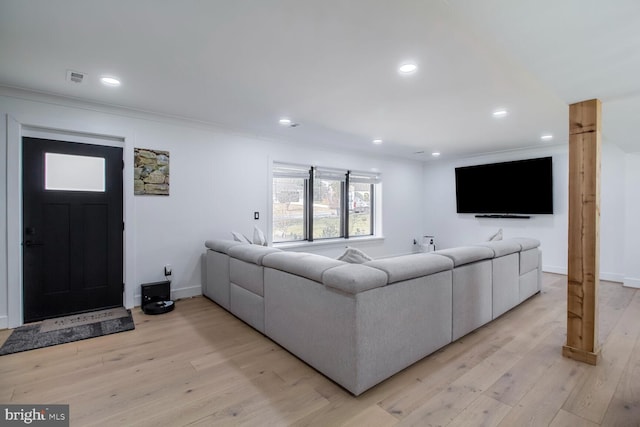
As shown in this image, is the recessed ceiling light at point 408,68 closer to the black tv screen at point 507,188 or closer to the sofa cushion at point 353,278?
the sofa cushion at point 353,278

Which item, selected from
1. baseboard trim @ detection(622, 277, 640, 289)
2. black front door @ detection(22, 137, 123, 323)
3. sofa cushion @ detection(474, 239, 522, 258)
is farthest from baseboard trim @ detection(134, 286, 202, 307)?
baseboard trim @ detection(622, 277, 640, 289)

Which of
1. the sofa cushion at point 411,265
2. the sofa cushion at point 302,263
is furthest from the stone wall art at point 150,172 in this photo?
the sofa cushion at point 411,265

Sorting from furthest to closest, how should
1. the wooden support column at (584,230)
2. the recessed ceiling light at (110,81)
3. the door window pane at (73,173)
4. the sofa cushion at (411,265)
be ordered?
1. the door window pane at (73,173)
2. the recessed ceiling light at (110,81)
3. the wooden support column at (584,230)
4. the sofa cushion at (411,265)

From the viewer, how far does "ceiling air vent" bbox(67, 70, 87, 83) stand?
2682 millimetres

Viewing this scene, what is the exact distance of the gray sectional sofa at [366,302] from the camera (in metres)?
1.92

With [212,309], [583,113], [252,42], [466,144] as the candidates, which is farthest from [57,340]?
[466,144]

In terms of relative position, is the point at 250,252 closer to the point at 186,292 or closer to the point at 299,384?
the point at 299,384

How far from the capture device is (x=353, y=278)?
1871 mm

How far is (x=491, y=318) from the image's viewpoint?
3119 millimetres

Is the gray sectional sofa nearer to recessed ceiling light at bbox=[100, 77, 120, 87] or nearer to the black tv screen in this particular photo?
recessed ceiling light at bbox=[100, 77, 120, 87]

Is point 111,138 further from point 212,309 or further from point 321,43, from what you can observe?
point 321,43

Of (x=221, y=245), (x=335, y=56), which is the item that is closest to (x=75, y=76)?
(x=221, y=245)

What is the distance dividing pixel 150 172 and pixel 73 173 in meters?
0.75

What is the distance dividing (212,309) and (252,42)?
9.46ft
